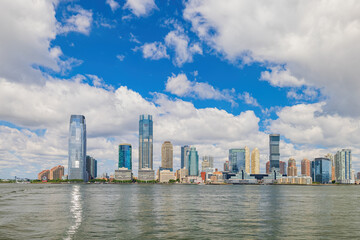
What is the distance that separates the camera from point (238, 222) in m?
74.4

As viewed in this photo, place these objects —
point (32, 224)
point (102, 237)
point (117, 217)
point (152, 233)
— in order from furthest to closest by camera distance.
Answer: point (117, 217)
point (32, 224)
point (152, 233)
point (102, 237)

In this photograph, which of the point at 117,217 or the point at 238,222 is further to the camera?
the point at 117,217

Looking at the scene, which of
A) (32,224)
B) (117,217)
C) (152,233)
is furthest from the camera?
(117,217)

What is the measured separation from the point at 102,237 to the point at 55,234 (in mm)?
8855

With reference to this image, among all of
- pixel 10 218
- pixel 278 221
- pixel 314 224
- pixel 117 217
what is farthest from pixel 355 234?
pixel 10 218

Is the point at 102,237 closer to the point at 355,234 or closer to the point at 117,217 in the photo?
the point at 117,217

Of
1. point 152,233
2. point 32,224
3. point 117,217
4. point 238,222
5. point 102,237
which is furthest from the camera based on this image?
point 117,217

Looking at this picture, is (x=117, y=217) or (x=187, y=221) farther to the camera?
(x=117, y=217)

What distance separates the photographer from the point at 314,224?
72.5 meters

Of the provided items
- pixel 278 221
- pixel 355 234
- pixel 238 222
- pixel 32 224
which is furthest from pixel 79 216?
pixel 355 234

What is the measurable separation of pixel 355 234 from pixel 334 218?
958 inches

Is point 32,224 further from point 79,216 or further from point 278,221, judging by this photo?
point 278,221

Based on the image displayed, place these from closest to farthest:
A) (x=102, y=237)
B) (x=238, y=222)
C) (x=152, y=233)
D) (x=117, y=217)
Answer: (x=102, y=237) → (x=152, y=233) → (x=238, y=222) → (x=117, y=217)

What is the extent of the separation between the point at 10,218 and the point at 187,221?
41135 mm
